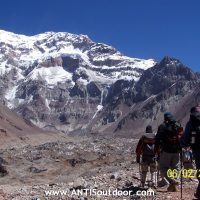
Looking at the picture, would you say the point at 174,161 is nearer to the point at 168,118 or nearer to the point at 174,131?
the point at 174,131

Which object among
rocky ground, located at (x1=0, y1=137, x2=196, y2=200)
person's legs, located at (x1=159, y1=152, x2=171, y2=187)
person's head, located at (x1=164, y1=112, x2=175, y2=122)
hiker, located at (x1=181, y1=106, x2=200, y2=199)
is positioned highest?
person's head, located at (x1=164, y1=112, x2=175, y2=122)

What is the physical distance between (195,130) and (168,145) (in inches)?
71.8

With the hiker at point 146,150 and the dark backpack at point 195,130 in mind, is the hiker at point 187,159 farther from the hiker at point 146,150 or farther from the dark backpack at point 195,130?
the dark backpack at point 195,130

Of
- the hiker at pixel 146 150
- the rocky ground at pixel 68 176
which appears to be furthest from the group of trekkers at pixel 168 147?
the rocky ground at pixel 68 176

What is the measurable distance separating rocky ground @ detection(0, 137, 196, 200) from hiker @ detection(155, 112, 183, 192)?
0.59 metres

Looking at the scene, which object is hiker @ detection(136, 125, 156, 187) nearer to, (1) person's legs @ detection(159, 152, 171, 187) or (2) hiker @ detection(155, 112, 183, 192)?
(2) hiker @ detection(155, 112, 183, 192)

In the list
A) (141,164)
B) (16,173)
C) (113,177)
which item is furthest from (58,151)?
(141,164)

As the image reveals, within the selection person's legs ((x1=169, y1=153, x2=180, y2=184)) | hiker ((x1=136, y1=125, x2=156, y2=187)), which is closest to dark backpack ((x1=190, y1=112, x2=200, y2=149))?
person's legs ((x1=169, y1=153, x2=180, y2=184))

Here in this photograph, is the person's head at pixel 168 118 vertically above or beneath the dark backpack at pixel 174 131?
above

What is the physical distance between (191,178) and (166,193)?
2.86 metres

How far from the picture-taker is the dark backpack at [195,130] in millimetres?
10281

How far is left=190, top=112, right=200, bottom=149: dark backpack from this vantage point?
33.7ft

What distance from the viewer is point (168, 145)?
12062 mm

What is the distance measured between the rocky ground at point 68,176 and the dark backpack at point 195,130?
1.92 m
